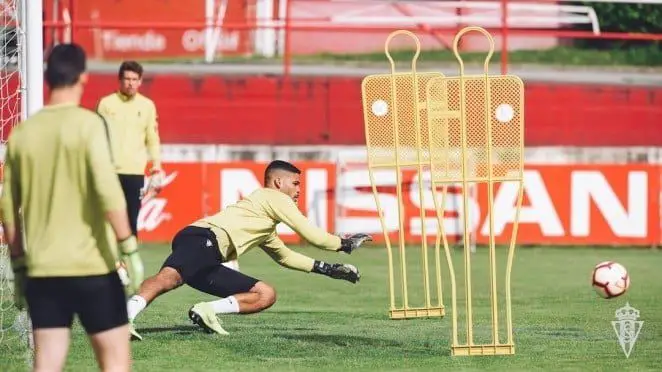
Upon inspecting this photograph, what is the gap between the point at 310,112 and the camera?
73.7 feet

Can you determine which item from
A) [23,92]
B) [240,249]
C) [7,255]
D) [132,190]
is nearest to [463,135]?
[240,249]

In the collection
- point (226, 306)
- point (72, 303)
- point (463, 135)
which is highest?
point (463, 135)

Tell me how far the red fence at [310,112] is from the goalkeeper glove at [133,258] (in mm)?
14295

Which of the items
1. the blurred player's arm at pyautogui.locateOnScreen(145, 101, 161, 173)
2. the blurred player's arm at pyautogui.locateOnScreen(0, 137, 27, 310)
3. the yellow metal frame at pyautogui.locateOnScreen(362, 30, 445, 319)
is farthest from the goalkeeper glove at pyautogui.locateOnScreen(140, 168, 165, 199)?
the blurred player's arm at pyautogui.locateOnScreen(0, 137, 27, 310)

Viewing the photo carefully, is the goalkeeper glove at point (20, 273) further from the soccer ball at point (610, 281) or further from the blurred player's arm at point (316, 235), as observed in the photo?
the soccer ball at point (610, 281)

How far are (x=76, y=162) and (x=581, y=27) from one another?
20125mm

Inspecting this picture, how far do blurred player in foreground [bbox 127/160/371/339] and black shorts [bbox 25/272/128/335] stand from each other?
3.99m

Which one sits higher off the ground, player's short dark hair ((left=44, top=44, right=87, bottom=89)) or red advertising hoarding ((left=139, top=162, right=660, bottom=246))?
player's short dark hair ((left=44, top=44, right=87, bottom=89))

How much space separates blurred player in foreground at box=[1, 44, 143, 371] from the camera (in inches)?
282

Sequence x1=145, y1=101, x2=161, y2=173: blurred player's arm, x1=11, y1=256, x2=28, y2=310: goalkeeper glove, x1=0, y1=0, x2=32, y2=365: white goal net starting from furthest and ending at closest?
1. x1=145, y1=101, x2=161, y2=173: blurred player's arm
2. x1=0, y1=0, x2=32, y2=365: white goal net
3. x1=11, y1=256, x2=28, y2=310: goalkeeper glove

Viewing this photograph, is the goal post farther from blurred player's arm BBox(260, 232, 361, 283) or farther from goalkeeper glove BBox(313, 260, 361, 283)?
goalkeeper glove BBox(313, 260, 361, 283)

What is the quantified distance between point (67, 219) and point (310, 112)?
15.3 metres

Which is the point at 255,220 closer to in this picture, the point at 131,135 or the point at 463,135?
the point at 463,135

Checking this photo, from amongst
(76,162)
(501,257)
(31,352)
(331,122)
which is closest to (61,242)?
(76,162)
